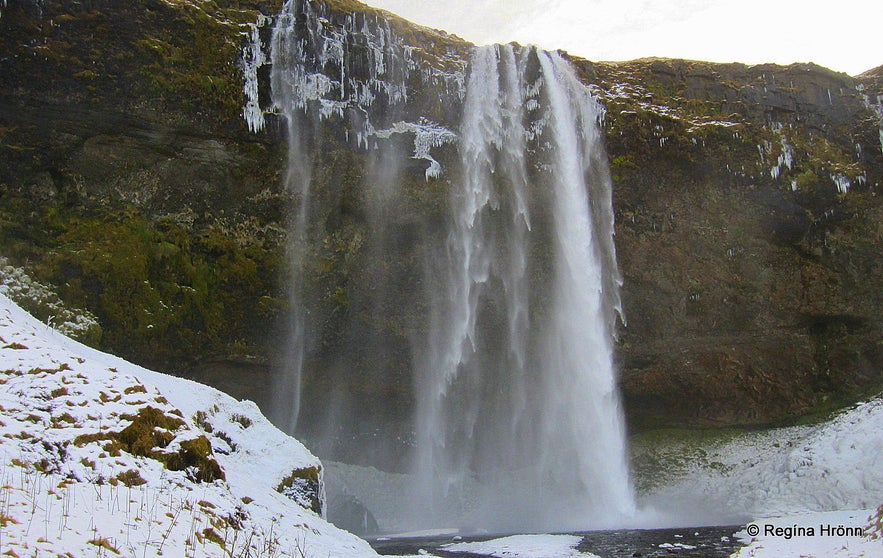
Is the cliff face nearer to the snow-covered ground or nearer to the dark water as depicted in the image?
the dark water

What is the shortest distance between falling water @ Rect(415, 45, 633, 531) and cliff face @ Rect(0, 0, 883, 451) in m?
0.91

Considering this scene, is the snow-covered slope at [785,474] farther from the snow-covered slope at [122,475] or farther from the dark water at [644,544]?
the snow-covered slope at [122,475]

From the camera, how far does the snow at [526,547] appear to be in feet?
43.4

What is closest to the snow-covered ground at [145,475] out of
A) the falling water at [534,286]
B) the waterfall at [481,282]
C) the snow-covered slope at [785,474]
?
the snow-covered slope at [785,474]

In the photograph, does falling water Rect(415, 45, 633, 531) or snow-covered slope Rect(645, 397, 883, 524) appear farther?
falling water Rect(415, 45, 633, 531)

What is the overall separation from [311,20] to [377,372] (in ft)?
40.4

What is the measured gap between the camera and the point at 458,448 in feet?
79.4

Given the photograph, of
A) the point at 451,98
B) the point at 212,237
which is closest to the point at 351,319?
the point at 212,237

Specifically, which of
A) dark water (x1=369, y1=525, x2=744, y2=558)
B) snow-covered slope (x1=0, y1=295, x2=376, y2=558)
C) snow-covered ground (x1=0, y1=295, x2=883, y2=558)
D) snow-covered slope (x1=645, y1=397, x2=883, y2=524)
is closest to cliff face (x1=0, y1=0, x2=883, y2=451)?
snow-covered slope (x1=645, y1=397, x2=883, y2=524)

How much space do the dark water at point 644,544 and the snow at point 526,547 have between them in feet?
0.99

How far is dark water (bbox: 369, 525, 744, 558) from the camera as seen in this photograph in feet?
42.2

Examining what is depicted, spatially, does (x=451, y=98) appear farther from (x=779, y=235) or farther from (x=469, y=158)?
(x=779, y=235)

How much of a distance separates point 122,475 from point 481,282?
1707cm

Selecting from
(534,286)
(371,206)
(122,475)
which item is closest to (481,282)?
(534,286)
